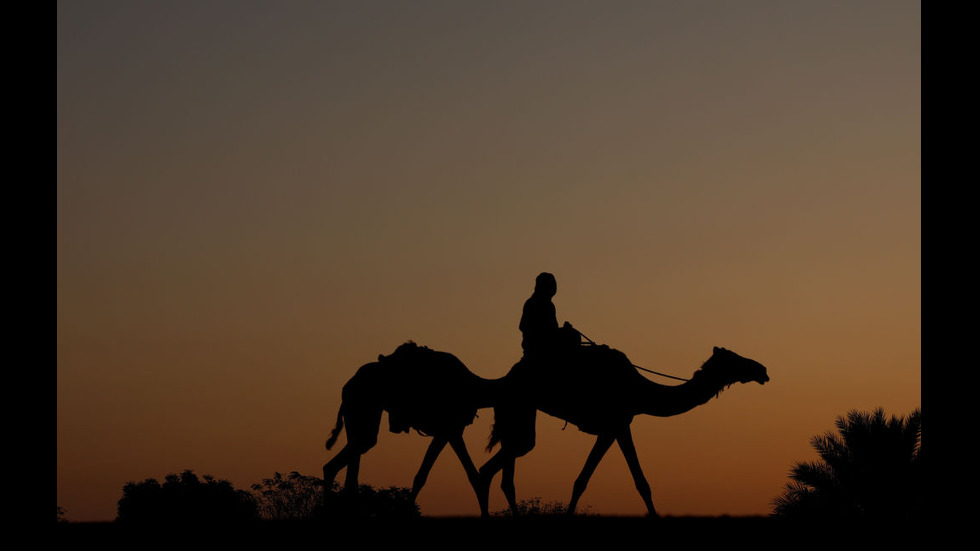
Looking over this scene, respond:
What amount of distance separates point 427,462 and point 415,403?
86 centimetres

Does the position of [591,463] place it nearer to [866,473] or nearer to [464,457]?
[464,457]

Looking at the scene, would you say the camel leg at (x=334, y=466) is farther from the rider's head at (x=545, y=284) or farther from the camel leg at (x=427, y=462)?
the rider's head at (x=545, y=284)

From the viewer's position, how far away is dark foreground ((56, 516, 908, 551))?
1641 centimetres

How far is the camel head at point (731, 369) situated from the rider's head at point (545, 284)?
7.92 feet

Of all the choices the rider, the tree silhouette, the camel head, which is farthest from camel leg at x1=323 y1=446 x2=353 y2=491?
the tree silhouette

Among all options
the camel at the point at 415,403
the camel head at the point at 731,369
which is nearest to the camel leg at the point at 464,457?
the camel at the point at 415,403

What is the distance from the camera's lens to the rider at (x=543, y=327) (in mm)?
20297

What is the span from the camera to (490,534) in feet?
57.8

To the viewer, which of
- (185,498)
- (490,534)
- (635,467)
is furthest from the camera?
(185,498)

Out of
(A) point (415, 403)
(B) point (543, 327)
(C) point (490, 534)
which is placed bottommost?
(C) point (490, 534)

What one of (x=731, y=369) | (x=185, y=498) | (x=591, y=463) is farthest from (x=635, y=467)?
(x=185, y=498)

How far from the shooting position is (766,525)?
1830cm
